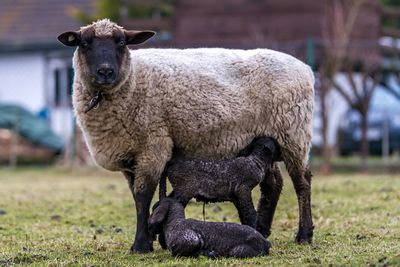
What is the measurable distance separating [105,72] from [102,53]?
198 millimetres

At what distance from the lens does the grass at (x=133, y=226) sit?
26.4 feet

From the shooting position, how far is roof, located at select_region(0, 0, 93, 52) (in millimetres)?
31203

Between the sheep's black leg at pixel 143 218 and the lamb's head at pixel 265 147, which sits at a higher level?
the lamb's head at pixel 265 147

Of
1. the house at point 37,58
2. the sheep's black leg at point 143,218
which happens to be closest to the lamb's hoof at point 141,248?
the sheep's black leg at point 143,218

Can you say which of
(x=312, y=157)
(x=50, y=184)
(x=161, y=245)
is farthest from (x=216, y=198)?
(x=312, y=157)

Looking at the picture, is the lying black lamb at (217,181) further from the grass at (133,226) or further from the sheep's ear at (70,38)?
the sheep's ear at (70,38)

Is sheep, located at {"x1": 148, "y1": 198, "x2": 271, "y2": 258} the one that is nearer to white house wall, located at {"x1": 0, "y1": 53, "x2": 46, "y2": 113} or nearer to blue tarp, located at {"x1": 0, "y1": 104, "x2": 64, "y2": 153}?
blue tarp, located at {"x1": 0, "y1": 104, "x2": 64, "y2": 153}

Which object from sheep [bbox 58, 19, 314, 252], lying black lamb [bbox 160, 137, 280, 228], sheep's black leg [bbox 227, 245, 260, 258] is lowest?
sheep's black leg [bbox 227, 245, 260, 258]

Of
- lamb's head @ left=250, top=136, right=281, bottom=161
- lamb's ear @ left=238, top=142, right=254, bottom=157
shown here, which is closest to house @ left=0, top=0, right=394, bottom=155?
lamb's head @ left=250, top=136, right=281, bottom=161

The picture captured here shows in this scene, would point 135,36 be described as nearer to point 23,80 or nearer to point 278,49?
point 278,49

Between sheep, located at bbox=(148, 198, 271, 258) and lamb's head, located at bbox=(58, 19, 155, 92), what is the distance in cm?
160

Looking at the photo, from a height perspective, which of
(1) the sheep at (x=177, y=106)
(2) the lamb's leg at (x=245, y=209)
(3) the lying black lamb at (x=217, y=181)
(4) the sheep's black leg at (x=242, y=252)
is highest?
(1) the sheep at (x=177, y=106)

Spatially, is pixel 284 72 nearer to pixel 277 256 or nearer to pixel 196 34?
pixel 277 256

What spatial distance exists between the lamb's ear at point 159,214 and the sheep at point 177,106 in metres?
0.36
